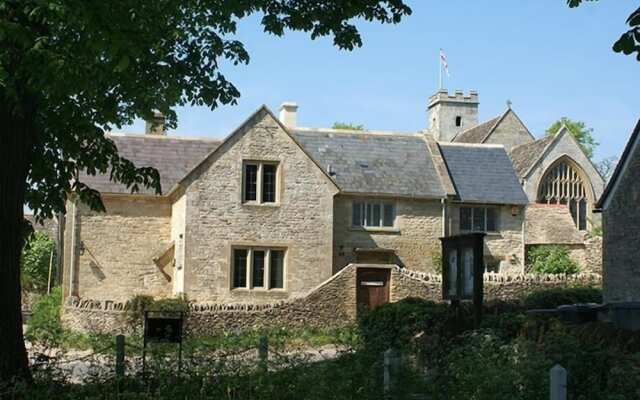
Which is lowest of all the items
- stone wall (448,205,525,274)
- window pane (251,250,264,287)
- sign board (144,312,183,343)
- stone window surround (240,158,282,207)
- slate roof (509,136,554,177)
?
sign board (144,312,183,343)

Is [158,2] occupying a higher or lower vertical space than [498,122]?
lower

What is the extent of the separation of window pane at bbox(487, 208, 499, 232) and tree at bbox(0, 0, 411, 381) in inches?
999

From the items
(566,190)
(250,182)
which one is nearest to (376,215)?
(250,182)

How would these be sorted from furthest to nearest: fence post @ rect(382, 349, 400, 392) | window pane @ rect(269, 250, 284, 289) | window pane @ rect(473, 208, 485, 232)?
window pane @ rect(473, 208, 485, 232) → window pane @ rect(269, 250, 284, 289) → fence post @ rect(382, 349, 400, 392)

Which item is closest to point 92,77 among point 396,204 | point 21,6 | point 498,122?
point 21,6

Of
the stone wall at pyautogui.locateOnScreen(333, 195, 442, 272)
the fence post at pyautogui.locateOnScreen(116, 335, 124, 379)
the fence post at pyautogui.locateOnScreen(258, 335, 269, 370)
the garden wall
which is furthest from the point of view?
the stone wall at pyautogui.locateOnScreen(333, 195, 442, 272)

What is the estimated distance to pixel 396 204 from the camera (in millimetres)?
39344

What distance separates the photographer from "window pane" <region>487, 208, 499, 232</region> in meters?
40.8

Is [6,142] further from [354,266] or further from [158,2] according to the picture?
[354,266]

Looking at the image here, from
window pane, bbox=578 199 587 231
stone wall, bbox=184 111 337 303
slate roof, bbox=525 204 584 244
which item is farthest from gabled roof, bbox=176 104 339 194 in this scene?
window pane, bbox=578 199 587 231

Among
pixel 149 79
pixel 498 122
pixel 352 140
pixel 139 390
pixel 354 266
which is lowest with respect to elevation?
pixel 139 390

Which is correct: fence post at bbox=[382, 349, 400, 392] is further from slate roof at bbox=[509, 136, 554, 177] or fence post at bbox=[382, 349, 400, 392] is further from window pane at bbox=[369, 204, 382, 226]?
slate roof at bbox=[509, 136, 554, 177]

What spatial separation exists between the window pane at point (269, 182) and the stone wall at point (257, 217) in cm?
30

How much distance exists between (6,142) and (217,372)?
493cm
